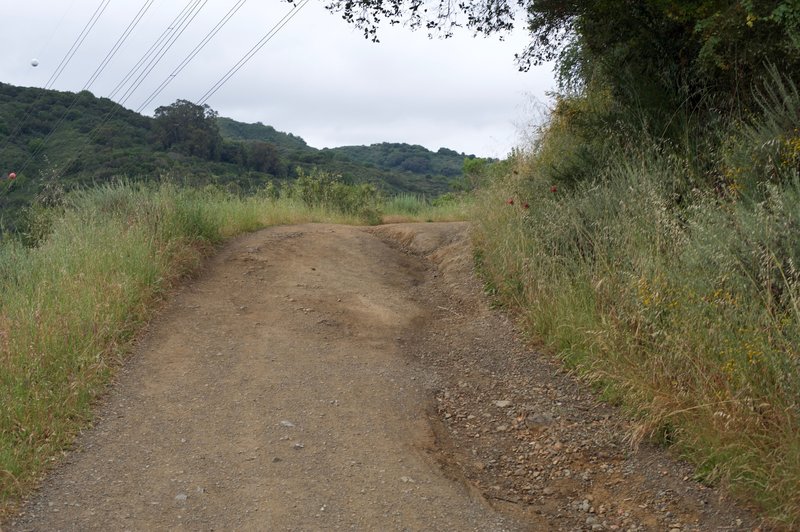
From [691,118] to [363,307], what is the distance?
4.04 meters

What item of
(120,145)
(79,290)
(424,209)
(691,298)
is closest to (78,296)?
(79,290)

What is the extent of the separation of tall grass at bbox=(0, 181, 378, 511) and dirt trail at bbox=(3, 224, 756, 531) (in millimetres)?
209

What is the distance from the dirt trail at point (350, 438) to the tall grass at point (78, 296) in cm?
21

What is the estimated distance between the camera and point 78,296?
256 inches

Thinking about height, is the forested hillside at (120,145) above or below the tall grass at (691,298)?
above

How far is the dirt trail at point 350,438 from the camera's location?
403 centimetres

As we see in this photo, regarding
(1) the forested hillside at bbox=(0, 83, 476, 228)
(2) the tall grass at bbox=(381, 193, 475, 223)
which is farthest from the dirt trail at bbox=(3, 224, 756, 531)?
(2) the tall grass at bbox=(381, 193, 475, 223)

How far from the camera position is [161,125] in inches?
904

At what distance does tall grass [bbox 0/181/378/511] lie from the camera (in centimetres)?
479

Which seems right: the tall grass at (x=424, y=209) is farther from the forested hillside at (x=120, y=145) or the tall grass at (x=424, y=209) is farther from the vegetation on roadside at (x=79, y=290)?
the vegetation on roadside at (x=79, y=290)

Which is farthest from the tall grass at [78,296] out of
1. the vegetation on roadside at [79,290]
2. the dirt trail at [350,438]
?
the dirt trail at [350,438]

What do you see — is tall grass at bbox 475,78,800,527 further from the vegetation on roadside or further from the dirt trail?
the vegetation on roadside

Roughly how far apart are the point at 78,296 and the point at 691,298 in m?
4.87

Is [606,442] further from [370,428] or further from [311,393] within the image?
[311,393]
